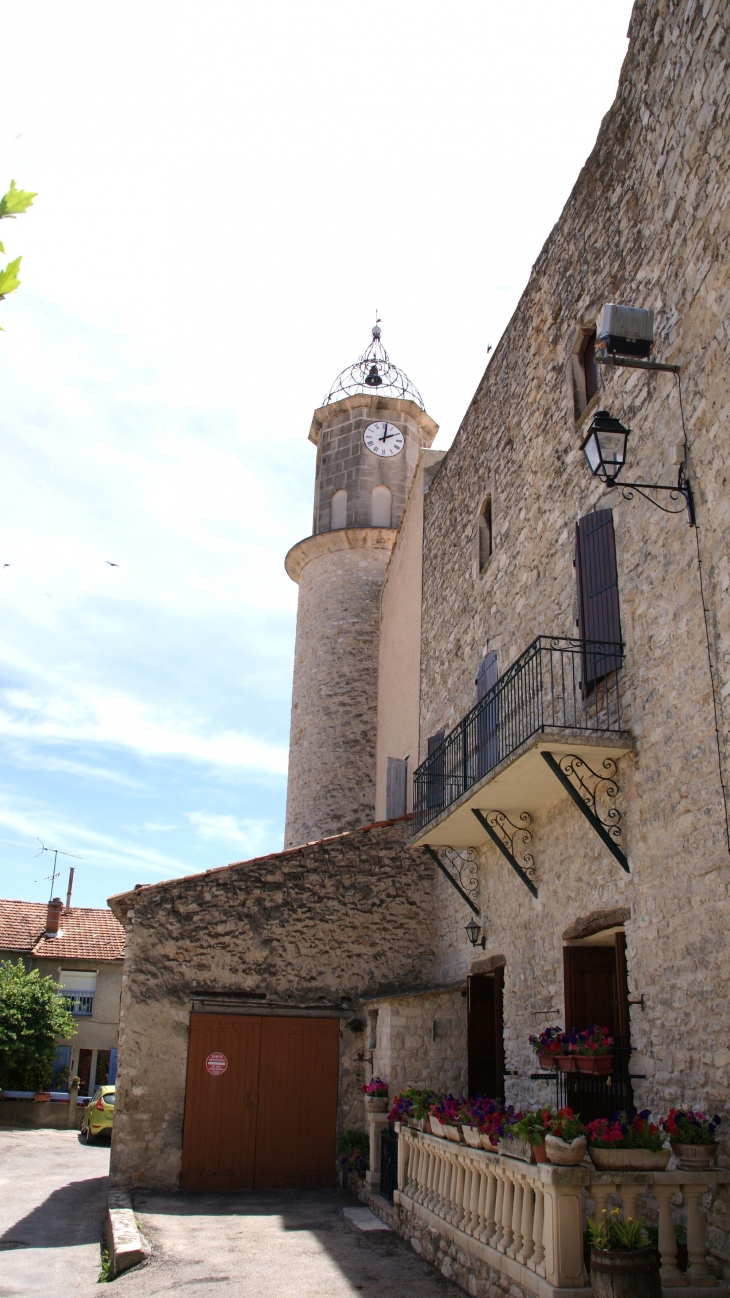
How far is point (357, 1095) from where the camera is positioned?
13.0m

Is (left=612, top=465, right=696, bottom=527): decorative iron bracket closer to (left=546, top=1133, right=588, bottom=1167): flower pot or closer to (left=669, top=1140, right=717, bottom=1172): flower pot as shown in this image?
(left=669, top=1140, right=717, bottom=1172): flower pot

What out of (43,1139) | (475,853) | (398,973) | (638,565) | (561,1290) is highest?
(638,565)

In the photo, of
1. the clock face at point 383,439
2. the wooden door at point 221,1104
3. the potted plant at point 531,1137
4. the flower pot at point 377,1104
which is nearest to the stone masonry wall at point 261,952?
the wooden door at point 221,1104

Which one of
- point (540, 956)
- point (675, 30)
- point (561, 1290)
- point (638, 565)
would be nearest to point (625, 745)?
point (638, 565)

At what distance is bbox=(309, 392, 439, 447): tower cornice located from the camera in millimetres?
22500

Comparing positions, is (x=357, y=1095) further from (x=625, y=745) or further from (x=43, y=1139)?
(x=43, y=1139)

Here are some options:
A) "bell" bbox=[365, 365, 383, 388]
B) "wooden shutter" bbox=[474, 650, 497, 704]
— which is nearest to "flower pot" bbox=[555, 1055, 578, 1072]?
"wooden shutter" bbox=[474, 650, 497, 704]

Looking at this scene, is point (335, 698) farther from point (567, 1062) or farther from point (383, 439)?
point (567, 1062)

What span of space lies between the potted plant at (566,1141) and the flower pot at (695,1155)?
543mm

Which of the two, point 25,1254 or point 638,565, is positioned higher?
point 638,565

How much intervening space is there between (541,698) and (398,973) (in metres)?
6.08

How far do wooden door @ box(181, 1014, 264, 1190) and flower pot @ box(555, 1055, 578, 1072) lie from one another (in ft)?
21.7

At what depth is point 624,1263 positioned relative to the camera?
5047 millimetres

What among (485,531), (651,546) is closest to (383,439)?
(485,531)
